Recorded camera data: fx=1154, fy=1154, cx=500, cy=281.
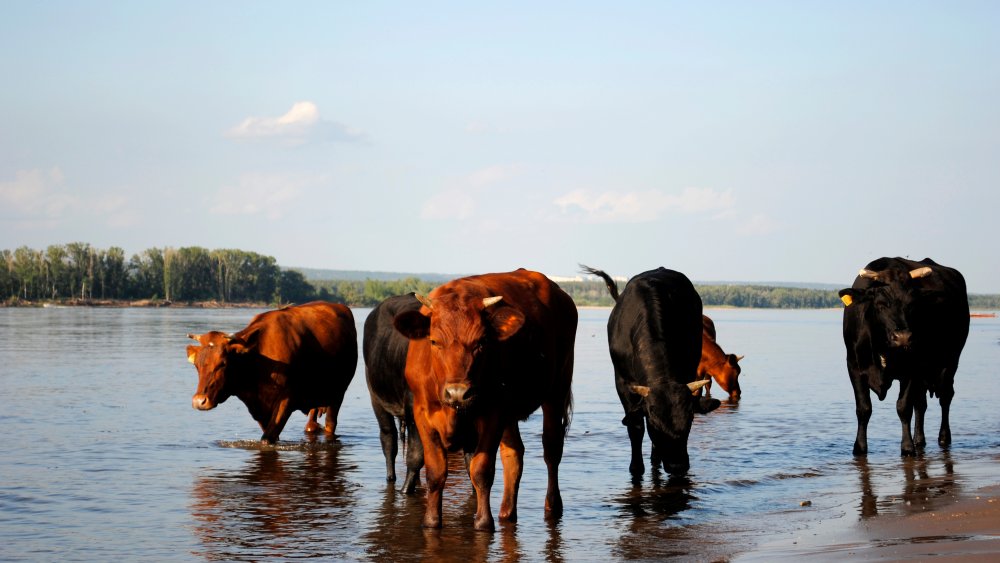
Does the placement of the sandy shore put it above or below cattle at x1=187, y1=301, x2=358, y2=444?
below

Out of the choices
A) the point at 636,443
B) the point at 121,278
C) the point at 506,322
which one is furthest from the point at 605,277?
the point at 121,278

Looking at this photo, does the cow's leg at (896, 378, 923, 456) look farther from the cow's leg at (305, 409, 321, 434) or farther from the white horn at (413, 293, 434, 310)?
the cow's leg at (305, 409, 321, 434)

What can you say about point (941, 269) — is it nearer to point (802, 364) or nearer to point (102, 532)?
point (102, 532)

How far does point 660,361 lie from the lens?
442 inches

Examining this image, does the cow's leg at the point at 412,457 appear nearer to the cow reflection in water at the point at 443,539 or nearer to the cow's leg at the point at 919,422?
the cow reflection in water at the point at 443,539

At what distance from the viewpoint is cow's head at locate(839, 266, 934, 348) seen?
13391mm

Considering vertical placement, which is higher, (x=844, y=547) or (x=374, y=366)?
(x=374, y=366)

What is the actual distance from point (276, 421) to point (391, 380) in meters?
4.78

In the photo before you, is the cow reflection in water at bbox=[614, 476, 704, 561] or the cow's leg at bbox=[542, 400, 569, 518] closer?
the cow reflection in water at bbox=[614, 476, 704, 561]

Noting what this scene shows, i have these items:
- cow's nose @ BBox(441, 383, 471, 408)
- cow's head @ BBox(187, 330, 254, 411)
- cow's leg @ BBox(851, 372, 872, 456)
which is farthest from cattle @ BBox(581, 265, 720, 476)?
cow's head @ BBox(187, 330, 254, 411)

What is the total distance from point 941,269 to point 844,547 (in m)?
8.52

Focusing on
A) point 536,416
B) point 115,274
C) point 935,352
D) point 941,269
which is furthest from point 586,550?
point 115,274

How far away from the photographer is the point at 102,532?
374 inches

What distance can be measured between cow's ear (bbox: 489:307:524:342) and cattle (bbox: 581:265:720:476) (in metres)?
2.92
